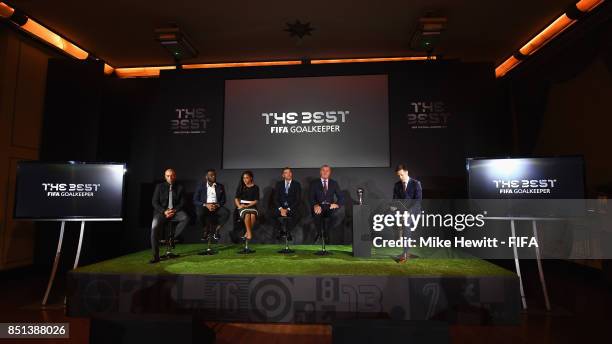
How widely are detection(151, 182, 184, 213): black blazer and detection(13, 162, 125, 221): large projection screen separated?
1.58 feet

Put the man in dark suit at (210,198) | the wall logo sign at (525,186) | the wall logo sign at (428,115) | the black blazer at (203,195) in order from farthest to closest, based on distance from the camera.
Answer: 1. the wall logo sign at (428,115)
2. the black blazer at (203,195)
3. the man in dark suit at (210,198)
4. the wall logo sign at (525,186)

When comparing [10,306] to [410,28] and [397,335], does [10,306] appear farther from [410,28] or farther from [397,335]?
[410,28]

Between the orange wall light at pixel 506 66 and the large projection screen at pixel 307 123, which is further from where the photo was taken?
the orange wall light at pixel 506 66

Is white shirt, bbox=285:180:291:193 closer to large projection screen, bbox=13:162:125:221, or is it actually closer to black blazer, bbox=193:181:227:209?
black blazer, bbox=193:181:227:209

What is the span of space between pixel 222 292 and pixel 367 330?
215cm

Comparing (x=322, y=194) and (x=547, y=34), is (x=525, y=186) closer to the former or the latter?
(x=322, y=194)

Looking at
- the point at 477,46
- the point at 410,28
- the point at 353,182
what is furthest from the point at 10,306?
the point at 477,46

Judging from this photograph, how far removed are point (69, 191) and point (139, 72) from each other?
147 inches

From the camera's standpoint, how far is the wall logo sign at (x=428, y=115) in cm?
570

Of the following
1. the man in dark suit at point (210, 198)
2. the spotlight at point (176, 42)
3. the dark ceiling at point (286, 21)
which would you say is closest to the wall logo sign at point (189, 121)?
the spotlight at point (176, 42)

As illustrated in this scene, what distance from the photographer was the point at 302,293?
327 cm

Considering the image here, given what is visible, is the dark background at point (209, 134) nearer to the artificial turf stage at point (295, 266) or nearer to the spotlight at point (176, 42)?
the spotlight at point (176, 42)

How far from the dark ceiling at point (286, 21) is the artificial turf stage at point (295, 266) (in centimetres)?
366

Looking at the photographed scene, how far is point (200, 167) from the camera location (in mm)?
5977
